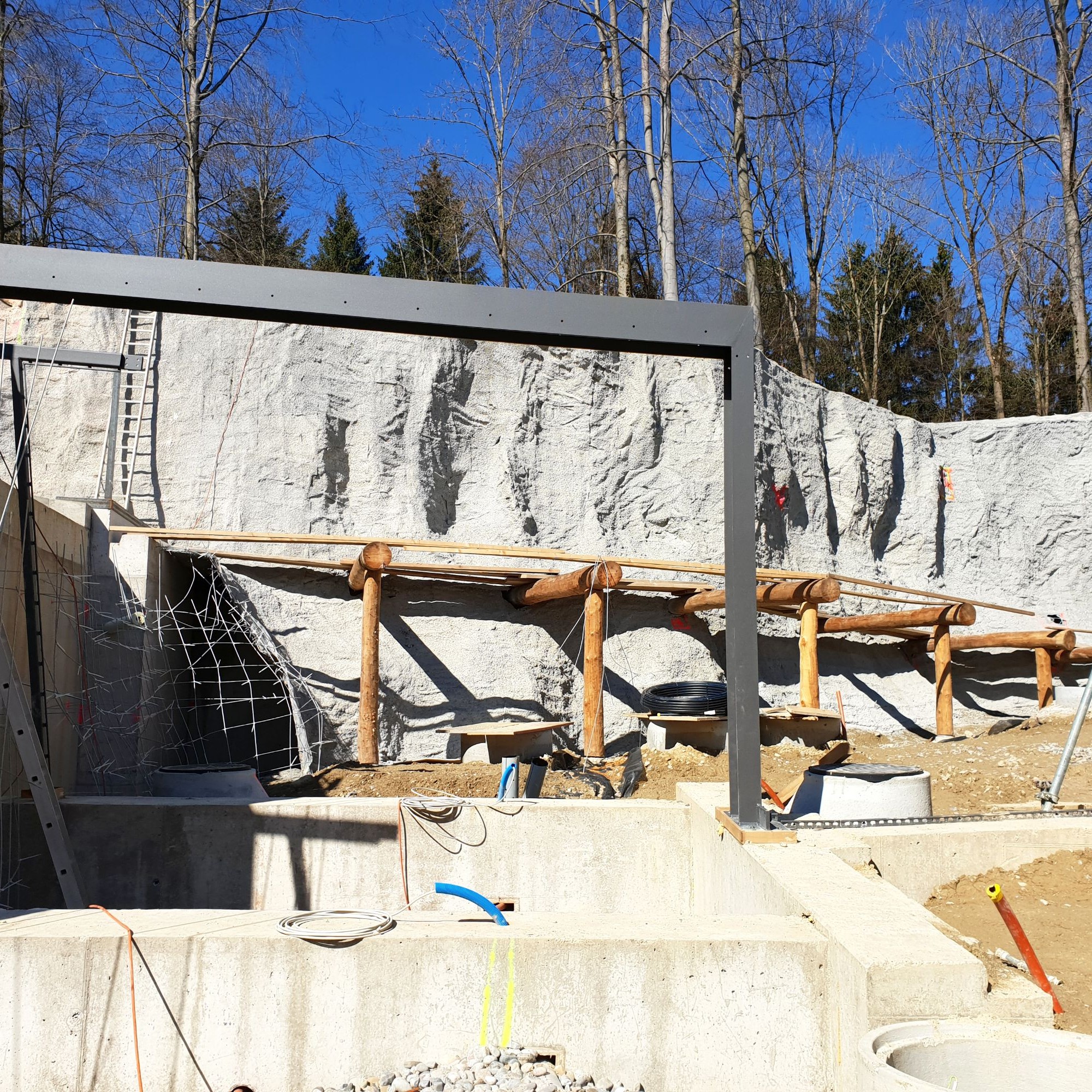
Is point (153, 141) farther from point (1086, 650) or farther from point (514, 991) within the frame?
point (1086, 650)

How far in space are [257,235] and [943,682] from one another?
20.4 meters

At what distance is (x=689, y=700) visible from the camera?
34.8 ft

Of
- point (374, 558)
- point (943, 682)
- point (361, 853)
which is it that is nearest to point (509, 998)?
point (361, 853)

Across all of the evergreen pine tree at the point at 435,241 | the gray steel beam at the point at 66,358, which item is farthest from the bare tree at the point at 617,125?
the gray steel beam at the point at 66,358

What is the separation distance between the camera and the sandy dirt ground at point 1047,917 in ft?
12.2

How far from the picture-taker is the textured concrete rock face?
1195 cm

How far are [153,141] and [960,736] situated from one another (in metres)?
16.1

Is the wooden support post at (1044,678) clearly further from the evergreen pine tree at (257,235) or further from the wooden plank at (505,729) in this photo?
the evergreen pine tree at (257,235)

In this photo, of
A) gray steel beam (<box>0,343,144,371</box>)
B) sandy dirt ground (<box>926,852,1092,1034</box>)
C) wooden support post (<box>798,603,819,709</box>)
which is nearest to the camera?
sandy dirt ground (<box>926,852,1092,1034</box>)

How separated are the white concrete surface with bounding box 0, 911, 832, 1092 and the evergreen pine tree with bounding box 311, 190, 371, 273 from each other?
87.6 feet

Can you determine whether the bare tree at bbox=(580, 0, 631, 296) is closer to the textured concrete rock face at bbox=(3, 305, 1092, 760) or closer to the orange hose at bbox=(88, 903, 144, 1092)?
the textured concrete rock face at bbox=(3, 305, 1092, 760)

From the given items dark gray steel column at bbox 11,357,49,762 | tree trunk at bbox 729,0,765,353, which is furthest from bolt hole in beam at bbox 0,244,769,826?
tree trunk at bbox 729,0,765,353

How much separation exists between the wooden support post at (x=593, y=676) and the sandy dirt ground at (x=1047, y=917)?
575 cm

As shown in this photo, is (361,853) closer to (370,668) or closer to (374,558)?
(370,668)
